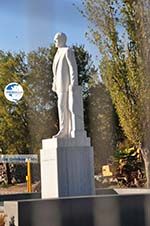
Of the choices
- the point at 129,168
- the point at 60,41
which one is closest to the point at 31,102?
the point at 129,168

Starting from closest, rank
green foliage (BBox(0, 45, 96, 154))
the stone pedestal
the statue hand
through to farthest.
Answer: the stone pedestal
the statue hand
green foliage (BBox(0, 45, 96, 154))

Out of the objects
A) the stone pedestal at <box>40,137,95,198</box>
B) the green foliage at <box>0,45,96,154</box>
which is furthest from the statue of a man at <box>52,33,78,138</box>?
the green foliage at <box>0,45,96,154</box>

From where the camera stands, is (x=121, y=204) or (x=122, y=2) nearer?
(x=121, y=204)

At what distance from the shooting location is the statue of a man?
28.2 feet

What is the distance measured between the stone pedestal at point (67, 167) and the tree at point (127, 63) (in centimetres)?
733

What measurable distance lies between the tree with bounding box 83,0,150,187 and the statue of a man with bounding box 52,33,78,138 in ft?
22.7

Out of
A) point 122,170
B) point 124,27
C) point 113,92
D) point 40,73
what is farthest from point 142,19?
point 40,73

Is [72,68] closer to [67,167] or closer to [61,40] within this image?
[61,40]

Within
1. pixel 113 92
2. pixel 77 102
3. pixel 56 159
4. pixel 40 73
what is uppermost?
pixel 40 73

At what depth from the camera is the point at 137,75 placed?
15688 mm

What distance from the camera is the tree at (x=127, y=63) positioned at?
15.6 m

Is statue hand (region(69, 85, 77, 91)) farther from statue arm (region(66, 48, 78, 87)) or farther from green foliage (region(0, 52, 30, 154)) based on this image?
green foliage (region(0, 52, 30, 154))

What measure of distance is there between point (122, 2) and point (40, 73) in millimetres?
5842

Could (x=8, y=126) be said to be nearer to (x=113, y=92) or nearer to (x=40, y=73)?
(x=40, y=73)
